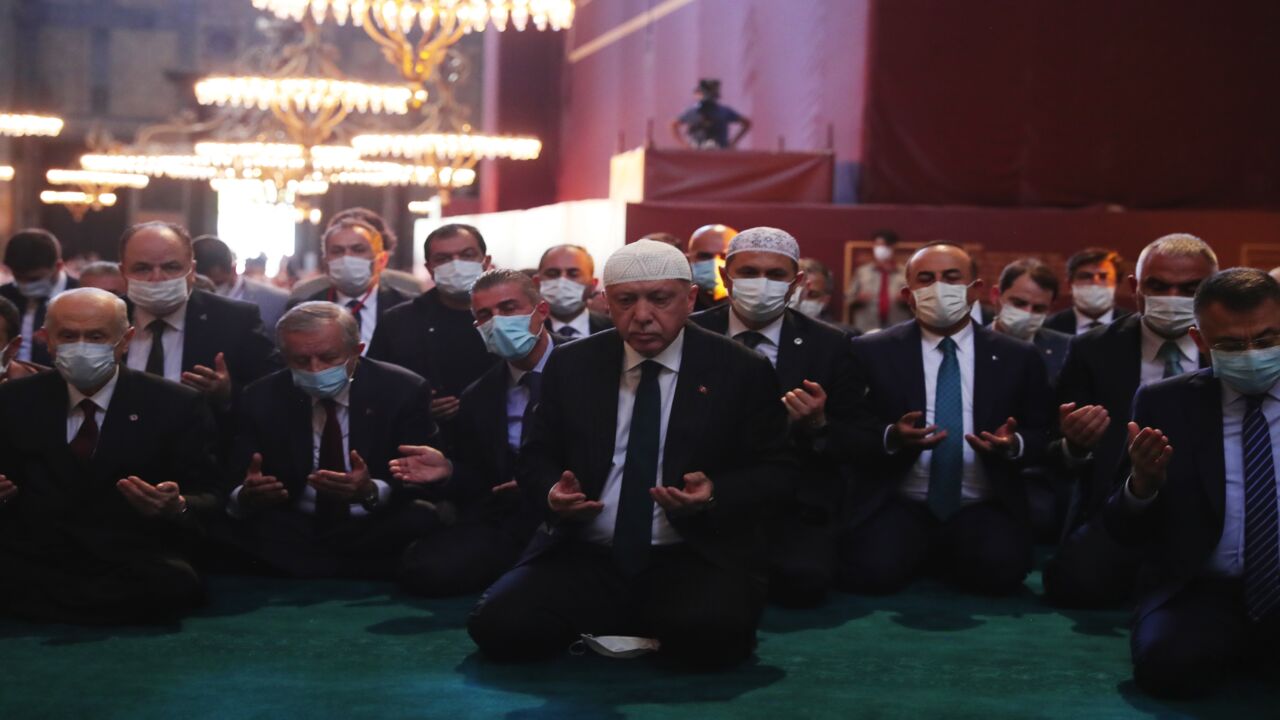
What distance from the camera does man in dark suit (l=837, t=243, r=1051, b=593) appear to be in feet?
19.0

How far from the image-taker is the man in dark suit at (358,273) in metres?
7.41

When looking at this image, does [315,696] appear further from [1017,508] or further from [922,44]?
[922,44]

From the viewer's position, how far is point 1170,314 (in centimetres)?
558

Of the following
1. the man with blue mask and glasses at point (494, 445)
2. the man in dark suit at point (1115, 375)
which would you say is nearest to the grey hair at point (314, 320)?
the man with blue mask and glasses at point (494, 445)

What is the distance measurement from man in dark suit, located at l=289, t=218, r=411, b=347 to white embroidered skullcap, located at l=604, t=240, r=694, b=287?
2880 millimetres

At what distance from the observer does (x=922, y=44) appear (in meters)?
12.4

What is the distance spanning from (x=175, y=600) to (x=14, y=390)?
2.90ft

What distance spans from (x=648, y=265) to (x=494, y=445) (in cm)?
147

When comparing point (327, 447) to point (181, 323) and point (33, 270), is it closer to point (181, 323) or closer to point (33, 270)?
point (181, 323)

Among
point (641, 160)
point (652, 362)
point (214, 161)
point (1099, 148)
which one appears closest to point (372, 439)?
point (652, 362)

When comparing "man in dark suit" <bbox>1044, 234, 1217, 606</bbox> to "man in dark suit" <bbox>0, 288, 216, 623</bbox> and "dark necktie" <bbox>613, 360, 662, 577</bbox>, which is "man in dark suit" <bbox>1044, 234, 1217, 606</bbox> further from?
"man in dark suit" <bbox>0, 288, 216, 623</bbox>

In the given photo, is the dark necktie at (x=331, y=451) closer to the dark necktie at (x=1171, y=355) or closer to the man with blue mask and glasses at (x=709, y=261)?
the man with blue mask and glasses at (x=709, y=261)

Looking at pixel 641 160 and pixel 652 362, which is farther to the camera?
pixel 641 160

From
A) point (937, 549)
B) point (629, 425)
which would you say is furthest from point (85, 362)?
point (937, 549)
